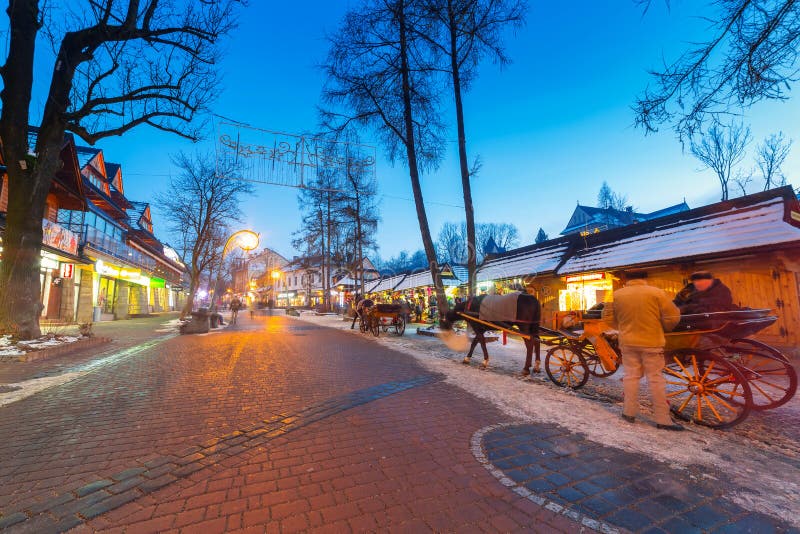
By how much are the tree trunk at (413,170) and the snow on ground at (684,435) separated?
729 centimetres

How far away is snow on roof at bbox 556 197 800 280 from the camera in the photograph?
8156 mm

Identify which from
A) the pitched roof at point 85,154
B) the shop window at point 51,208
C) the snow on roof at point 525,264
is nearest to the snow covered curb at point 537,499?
the snow on roof at point 525,264

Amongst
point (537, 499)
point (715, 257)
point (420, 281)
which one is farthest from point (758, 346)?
point (420, 281)

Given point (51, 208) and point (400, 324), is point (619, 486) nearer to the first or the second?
point (400, 324)

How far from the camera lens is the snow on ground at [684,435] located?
2764 mm

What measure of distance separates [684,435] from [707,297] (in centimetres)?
190

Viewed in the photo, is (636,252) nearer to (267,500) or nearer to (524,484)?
(524,484)

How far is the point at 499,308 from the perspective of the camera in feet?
24.8

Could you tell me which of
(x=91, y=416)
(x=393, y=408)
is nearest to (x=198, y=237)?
(x=91, y=416)

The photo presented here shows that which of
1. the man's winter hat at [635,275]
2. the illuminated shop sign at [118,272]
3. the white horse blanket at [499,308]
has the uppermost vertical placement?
the illuminated shop sign at [118,272]

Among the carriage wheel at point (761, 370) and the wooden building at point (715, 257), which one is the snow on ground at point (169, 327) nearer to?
the wooden building at point (715, 257)

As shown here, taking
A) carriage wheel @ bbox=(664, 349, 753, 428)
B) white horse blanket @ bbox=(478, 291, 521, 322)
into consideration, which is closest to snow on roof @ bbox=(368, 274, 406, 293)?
white horse blanket @ bbox=(478, 291, 521, 322)

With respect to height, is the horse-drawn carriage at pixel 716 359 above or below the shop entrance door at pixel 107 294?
below

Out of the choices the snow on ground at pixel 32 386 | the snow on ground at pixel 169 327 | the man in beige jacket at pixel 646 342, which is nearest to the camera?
the man in beige jacket at pixel 646 342
